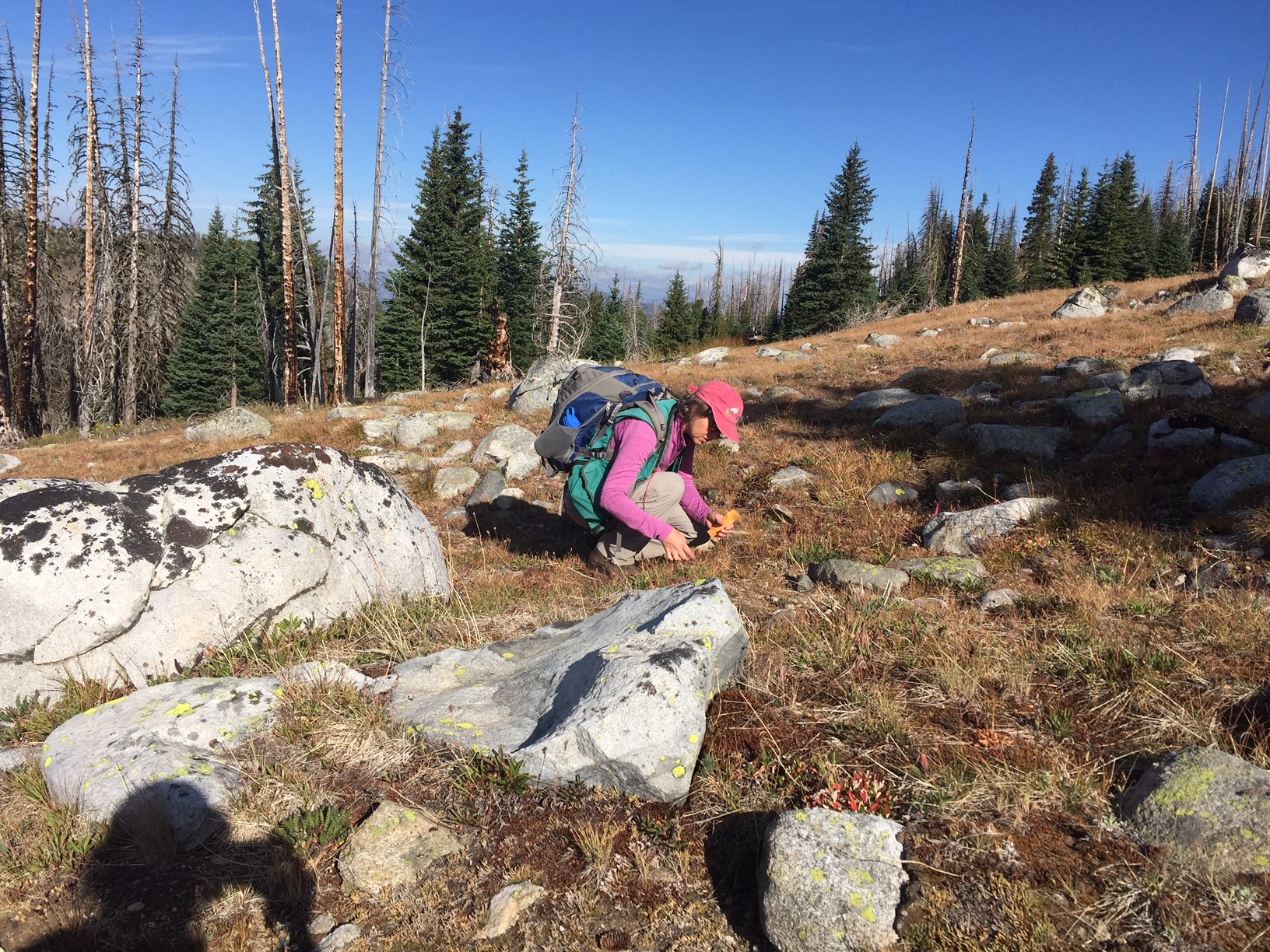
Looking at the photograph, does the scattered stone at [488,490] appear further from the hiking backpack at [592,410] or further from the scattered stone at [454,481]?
the hiking backpack at [592,410]

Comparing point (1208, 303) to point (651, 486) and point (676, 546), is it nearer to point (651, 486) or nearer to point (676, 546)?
point (651, 486)

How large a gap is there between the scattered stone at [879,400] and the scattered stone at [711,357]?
382 inches

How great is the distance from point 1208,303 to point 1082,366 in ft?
34.9

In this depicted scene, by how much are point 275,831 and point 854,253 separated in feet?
142

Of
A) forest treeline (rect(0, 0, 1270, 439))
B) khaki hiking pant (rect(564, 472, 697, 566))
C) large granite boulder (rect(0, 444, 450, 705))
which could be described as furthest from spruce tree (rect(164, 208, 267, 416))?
khaki hiking pant (rect(564, 472, 697, 566))

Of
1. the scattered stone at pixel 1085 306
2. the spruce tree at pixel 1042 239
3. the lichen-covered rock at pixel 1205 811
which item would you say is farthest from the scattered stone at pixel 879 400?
the spruce tree at pixel 1042 239

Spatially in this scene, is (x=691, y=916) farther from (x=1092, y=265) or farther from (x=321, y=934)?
(x=1092, y=265)

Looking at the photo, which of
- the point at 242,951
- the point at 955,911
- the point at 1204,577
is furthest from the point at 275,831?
the point at 1204,577

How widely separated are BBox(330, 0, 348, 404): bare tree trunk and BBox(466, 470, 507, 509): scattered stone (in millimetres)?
12508

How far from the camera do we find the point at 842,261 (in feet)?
135

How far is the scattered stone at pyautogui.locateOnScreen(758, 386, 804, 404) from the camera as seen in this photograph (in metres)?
13.8

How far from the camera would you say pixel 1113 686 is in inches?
130

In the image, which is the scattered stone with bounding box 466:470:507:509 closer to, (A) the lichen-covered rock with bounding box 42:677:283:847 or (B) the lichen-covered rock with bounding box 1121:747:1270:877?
Answer: (A) the lichen-covered rock with bounding box 42:677:283:847

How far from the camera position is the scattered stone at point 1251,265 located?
21833 millimetres
